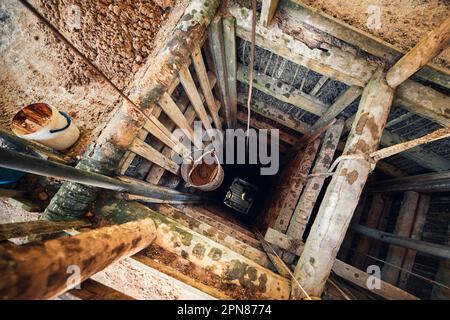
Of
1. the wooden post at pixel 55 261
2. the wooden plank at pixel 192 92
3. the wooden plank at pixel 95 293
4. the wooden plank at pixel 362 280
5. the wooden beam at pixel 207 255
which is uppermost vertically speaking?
the wooden plank at pixel 192 92

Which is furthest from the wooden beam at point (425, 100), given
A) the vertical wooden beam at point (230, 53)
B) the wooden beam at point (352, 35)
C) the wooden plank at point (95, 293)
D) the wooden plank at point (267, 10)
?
the wooden plank at point (95, 293)

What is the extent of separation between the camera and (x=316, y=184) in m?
2.92

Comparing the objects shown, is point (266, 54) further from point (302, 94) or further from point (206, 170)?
point (206, 170)

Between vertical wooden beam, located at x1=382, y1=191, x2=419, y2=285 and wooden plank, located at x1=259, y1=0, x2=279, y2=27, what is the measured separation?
330 cm

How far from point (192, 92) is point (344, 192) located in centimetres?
210

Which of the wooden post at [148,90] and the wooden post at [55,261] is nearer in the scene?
the wooden post at [55,261]

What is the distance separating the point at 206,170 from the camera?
4.07 meters

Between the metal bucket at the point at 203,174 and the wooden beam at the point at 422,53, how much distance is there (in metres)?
2.47

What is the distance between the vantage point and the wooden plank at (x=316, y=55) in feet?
6.54

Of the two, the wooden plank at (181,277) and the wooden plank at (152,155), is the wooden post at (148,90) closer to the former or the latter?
the wooden plank at (152,155)

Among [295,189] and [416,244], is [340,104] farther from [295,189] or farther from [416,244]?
[416,244]
